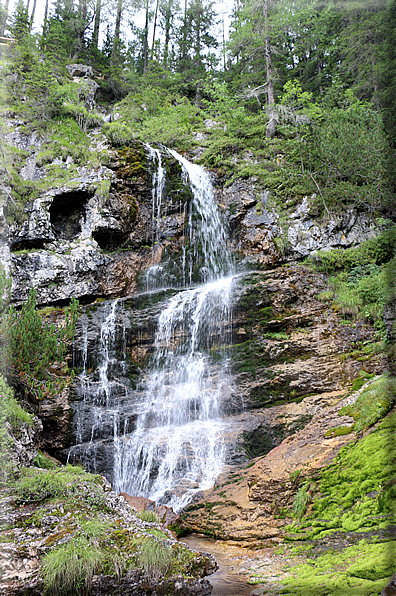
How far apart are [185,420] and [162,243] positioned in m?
9.36

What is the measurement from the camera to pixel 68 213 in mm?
16734

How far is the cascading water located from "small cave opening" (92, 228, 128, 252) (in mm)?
4093

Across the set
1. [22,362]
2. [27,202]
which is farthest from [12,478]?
[27,202]

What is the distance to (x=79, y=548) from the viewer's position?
451 cm

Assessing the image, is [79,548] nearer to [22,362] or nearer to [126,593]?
[126,593]

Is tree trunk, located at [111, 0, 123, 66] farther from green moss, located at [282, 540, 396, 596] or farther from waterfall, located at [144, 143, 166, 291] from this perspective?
green moss, located at [282, 540, 396, 596]

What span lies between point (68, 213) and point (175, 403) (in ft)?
34.5

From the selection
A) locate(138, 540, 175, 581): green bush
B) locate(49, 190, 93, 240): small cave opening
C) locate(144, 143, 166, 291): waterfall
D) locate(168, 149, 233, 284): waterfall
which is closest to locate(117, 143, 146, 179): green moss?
locate(144, 143, 166, 291): waterfall

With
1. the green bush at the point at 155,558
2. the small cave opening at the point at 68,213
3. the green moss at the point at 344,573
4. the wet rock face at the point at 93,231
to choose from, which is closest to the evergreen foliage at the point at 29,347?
the green bush at the point at 155,558

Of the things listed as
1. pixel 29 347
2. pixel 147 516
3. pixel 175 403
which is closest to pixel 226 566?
pixel 147 516

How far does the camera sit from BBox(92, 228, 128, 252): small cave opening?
55.1ft

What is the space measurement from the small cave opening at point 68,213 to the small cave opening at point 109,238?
966mm

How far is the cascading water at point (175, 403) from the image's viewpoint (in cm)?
1027

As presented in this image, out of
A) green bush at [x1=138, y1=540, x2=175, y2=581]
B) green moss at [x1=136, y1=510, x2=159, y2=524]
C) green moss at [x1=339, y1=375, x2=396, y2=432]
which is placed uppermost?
green moss at [x1=339, y1=375, x2=396, y2=432]
